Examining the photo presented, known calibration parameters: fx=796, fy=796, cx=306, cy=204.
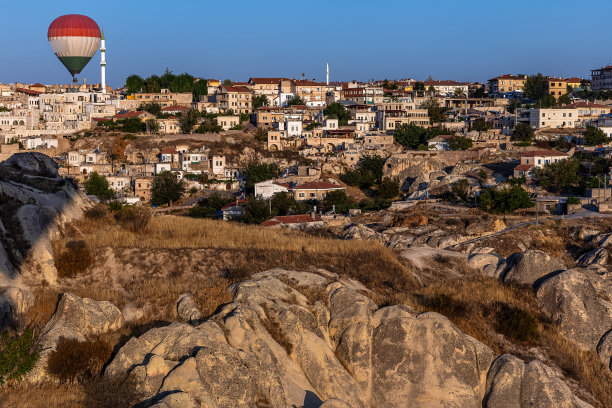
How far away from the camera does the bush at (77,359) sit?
10.7 meters

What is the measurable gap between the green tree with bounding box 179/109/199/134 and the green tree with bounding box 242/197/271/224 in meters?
31.8

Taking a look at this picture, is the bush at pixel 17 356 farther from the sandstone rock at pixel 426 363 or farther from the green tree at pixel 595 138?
the green tree at pixel 595 138

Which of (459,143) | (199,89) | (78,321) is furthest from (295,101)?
(78,321)

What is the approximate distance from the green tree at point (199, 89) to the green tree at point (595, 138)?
4335 cm

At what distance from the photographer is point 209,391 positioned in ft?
34.0

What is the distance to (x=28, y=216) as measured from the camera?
615 inches

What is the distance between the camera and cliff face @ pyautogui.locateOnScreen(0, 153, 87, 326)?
13.7m

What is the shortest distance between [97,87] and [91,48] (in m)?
33.7

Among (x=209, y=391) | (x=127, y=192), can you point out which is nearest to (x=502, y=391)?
(x=209, y=391)

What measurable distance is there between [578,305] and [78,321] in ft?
33.3

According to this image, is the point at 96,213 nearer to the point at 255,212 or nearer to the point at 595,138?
the point at 255,212

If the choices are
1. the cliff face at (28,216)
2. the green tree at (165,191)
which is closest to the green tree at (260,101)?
the green tree at (165,191)

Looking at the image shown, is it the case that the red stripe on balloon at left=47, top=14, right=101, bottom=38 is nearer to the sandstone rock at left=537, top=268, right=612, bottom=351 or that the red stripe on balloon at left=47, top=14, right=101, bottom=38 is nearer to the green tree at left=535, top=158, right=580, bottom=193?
the green tree at left=535, top=158, right=580, bottom=193

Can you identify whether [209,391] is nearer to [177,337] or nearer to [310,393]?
[177,337]
